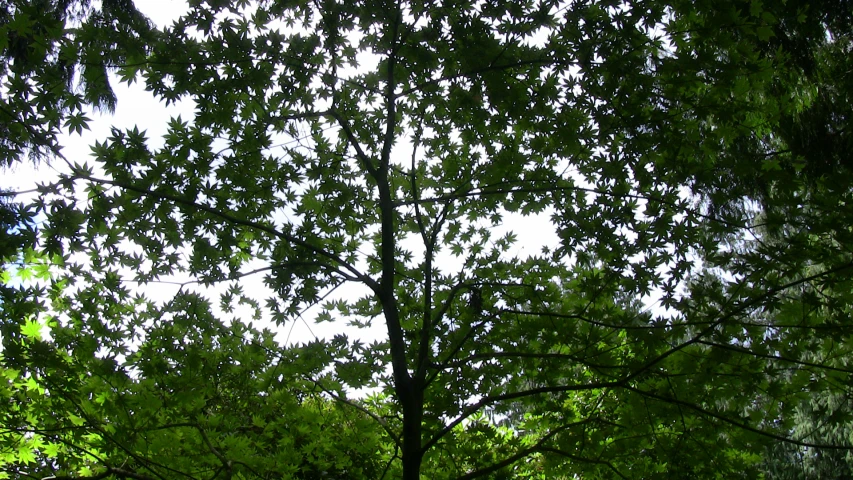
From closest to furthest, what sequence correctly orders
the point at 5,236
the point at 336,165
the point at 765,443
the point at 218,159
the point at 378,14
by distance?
the point at 5,236, the point at 765,443, the point at 218,159, the point at 378,14, the point at 336,165

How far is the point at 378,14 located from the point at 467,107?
866mm

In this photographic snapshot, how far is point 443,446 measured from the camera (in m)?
3.80

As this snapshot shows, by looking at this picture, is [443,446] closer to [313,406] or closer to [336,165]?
[313,406]

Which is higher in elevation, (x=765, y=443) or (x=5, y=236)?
(x=5, y=236)

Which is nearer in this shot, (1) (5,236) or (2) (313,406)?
(1) (5,236)

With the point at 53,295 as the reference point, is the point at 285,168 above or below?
above

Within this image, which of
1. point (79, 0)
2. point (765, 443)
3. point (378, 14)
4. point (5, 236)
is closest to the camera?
point (5, 236)

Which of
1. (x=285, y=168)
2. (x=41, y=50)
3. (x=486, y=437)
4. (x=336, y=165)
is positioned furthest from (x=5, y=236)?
(x=486, y=437)

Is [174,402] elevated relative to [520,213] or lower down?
lower down

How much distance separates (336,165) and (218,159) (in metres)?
0.98

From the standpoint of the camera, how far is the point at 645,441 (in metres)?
3.91

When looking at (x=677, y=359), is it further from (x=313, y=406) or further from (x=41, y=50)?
(x=41, y=50)

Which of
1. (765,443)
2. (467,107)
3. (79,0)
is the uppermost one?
(79,0)

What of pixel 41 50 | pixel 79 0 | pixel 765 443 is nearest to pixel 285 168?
pixel 41 50
